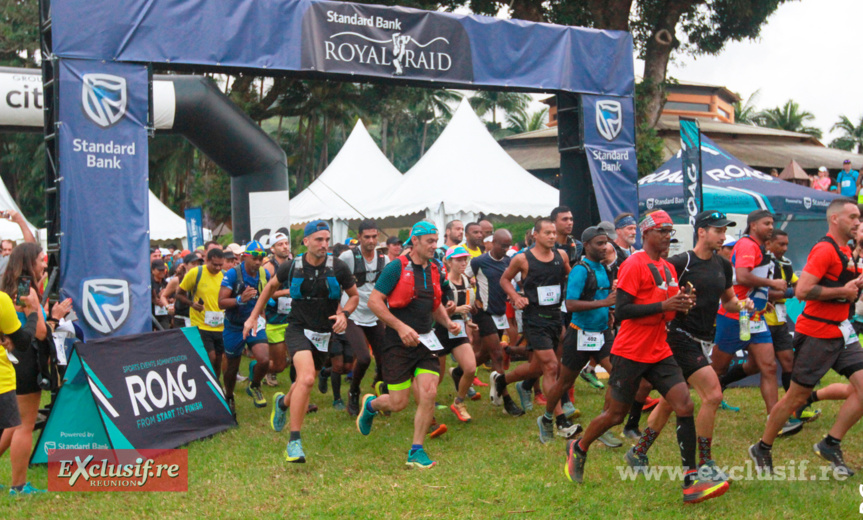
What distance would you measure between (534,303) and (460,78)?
4.46m

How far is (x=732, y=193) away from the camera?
614 inches

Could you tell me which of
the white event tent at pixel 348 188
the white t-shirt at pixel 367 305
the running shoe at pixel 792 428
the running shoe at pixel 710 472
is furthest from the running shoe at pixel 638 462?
the white event tent at pixel 348 188

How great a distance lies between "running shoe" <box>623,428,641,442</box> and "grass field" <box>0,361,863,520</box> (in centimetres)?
24

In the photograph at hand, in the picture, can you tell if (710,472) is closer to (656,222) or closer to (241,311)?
(656,222)

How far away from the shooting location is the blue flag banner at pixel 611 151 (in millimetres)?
12141

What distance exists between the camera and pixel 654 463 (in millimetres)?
6289

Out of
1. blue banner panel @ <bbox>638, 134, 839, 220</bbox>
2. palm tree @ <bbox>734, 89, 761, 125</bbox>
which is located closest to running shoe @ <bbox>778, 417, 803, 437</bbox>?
blue banner panel @ <bbox>638, 134, 839, 220</bbox>

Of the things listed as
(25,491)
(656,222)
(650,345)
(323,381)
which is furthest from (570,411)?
(25,491)

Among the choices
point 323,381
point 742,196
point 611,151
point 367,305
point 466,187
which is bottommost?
point 323,381

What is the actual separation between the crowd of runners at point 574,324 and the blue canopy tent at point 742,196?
21.8 ft

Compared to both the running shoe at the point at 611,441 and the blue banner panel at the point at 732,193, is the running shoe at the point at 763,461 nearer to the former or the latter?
the running shoe at the point at 611,441

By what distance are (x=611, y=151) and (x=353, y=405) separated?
20.0 ft

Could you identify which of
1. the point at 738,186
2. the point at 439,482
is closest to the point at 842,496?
the point at 439,482

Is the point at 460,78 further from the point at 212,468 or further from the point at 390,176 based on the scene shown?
the point at 390,176
